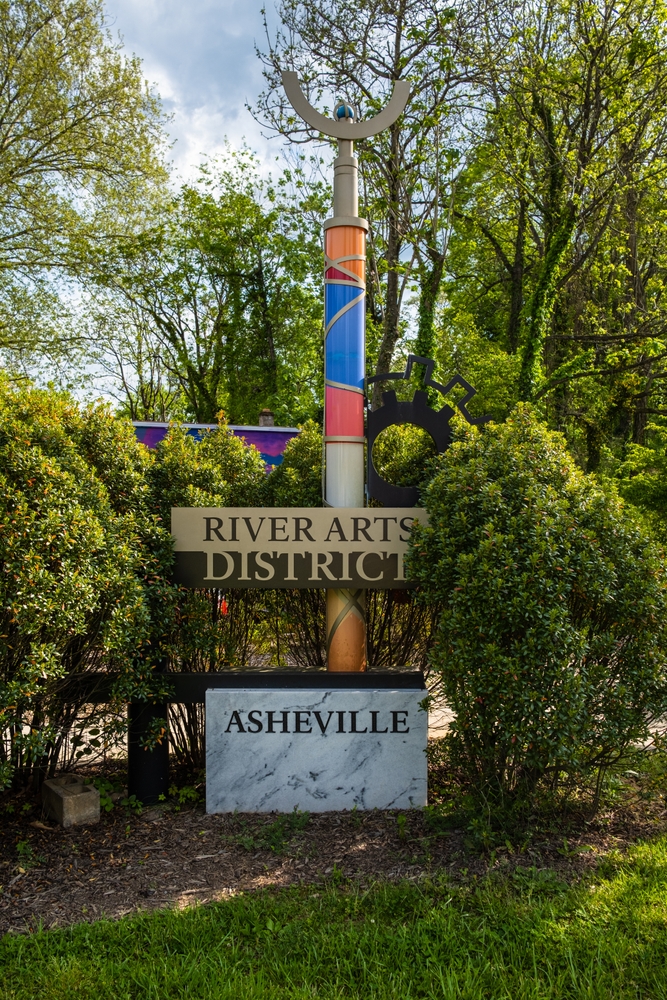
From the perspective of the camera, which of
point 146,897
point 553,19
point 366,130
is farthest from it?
point 553,19

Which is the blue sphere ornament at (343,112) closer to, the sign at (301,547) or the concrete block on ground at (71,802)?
the sign at (301,547)

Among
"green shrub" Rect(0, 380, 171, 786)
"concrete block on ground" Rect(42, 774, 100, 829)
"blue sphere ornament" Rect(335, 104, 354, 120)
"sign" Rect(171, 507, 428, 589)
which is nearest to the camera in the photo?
"green shrub" Rect(0, 380, 171, 786)

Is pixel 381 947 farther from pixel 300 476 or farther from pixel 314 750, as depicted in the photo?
pixel 300 476

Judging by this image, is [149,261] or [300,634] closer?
[300,634]

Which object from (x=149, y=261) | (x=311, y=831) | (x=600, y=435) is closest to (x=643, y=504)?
(x=600, y=435)

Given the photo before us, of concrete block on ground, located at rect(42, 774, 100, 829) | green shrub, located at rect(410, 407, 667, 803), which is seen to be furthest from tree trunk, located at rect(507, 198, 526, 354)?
concrete block on ground, located at rect(42, 774, 100, 829)

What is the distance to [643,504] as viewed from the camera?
38.1 feet

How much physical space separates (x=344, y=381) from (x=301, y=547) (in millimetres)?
1163

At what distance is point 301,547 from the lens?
15.0ft

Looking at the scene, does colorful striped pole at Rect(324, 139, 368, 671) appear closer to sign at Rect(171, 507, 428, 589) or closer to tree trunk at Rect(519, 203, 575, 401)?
sign at Rect(171, 507, 428, 589)

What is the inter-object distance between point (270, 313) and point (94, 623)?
811 inches

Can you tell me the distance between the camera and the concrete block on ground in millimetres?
4145

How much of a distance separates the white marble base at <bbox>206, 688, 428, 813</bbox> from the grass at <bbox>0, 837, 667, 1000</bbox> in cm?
95

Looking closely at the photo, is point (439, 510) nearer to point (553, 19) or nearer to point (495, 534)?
point (495, 534)
